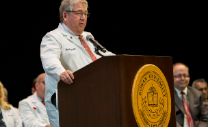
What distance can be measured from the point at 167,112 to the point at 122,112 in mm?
407

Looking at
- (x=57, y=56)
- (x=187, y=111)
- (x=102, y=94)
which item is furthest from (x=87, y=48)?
(x=187, y=111)

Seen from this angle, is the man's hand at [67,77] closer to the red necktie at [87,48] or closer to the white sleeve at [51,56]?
the white sleeve at [51,56]

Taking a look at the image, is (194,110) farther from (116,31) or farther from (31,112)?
(116,31)

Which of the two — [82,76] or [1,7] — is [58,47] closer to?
[82,76]

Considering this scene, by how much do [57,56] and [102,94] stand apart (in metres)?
0.52

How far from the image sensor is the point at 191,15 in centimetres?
541

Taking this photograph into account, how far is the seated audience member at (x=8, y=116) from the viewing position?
329cm

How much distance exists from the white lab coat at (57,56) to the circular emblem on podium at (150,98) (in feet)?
1.82

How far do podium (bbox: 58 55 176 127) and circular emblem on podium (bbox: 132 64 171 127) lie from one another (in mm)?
31

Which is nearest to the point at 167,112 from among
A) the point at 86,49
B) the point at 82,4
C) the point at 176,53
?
the point at 86,49

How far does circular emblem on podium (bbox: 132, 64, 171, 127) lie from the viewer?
56.7 inches

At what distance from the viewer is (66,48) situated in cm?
194

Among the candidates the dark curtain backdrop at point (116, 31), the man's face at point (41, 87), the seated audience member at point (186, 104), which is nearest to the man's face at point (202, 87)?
the dark curtain backdrop at point (116, 31)

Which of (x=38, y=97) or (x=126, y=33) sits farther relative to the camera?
(x=126, y=33)
